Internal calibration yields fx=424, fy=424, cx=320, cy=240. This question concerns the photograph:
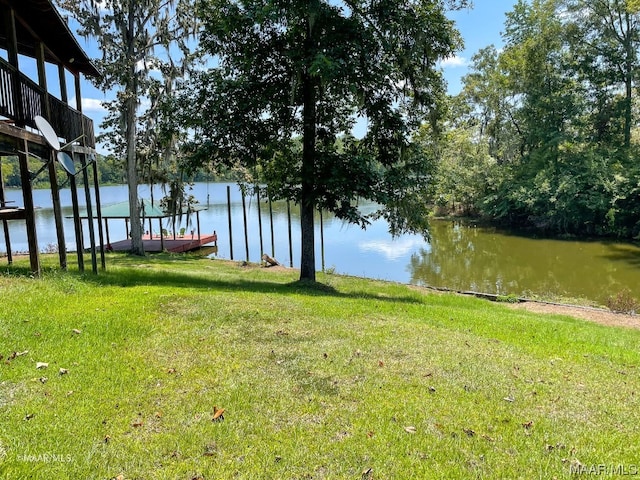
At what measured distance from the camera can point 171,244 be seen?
2189 centimetres

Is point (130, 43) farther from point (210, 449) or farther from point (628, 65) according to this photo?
point (628, 65)

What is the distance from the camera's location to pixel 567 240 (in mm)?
25141

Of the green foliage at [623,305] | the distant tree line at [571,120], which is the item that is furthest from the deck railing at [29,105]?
the distant tree line at [571,120]

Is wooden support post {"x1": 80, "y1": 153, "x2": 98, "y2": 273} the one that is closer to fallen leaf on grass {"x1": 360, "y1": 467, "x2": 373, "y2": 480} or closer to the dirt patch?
fallen leaf on grass {"x1": 360, "y1": 467, "x2": 373, "y2": 480}

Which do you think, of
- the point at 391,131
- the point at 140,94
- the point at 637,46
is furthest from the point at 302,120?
the point at 637,46

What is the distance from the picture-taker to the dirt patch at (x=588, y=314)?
891cm

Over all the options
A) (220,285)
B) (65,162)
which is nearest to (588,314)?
(220,285)

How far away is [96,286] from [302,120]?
588 cm

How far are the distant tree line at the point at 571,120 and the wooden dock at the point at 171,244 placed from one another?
13.9 m

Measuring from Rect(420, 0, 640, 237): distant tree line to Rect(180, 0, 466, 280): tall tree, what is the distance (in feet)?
44.3

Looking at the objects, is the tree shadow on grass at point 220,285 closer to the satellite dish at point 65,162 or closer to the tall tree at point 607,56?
the satellite dish at point 65,162

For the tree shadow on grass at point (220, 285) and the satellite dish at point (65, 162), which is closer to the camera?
the satellite dish at point (65, 162)

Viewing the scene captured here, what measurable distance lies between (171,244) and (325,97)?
14.4m

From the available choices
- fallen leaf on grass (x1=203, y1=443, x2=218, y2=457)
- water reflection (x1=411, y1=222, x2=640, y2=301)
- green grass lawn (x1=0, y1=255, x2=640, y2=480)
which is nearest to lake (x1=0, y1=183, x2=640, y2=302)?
water reflection (x1=411, y1=222, x2=640, y2=301)
